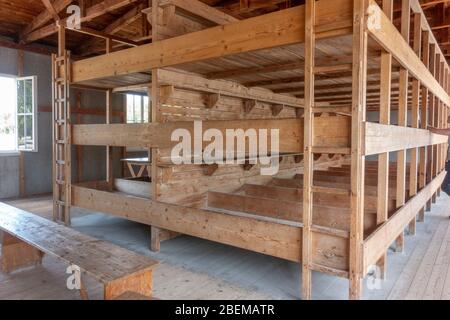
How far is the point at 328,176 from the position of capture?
5191 mm

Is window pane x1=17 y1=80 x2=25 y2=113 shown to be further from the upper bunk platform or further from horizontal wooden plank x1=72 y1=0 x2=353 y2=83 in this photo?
horizontal wooden plank x1=72 y1=0 x2=353 y2=83

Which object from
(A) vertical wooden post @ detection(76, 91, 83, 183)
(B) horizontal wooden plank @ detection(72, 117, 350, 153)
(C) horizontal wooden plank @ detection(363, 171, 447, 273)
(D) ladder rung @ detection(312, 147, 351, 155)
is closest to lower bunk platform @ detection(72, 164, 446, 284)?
(C) horizontal wooden plank @ detection(363, 171, 447, 273)

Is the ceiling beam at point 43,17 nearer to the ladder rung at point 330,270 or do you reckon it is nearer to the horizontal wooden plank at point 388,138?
the horizontal wooden plank at point 388,138

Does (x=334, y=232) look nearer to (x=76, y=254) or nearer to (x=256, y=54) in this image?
(x=256, y=54)

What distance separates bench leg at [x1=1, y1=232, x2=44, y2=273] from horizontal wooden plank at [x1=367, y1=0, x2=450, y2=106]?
3.41m

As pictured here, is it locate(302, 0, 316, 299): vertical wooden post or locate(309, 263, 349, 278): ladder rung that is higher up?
locate(302, 0, 316, 299): vertical wooden post

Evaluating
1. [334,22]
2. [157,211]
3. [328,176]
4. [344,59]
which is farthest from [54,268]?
[328,176]

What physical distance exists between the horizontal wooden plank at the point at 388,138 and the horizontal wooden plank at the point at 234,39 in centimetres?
73

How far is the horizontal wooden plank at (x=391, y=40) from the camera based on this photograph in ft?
7.48

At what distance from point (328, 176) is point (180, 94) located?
2614 mm

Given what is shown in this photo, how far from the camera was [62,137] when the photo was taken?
4.91 metres

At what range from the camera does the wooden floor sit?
2680mm

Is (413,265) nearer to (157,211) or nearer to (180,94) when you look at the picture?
(157,211)

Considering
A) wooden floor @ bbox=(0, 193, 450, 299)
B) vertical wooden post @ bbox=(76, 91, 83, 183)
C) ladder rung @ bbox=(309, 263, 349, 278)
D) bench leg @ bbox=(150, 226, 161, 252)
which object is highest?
vertical wooden post @ bbox=(76, 91, 83, 183)
